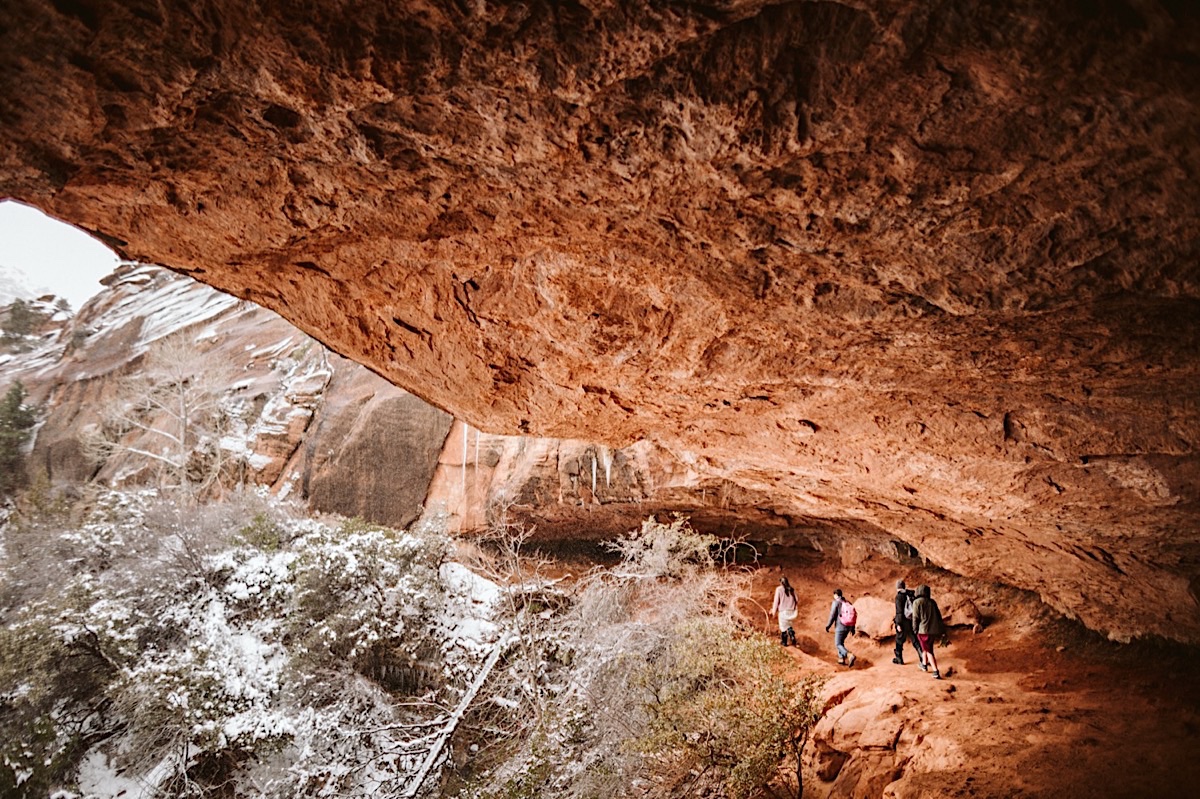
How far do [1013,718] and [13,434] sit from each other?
1029 inches

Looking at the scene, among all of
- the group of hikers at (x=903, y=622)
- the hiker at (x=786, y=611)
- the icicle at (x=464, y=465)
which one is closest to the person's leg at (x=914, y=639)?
the group of hikers at (x=903, y=622)

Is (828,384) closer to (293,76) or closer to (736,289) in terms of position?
(736,289)

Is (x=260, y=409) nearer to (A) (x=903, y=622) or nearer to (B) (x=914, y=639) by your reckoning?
(A) (x=903, y=622)

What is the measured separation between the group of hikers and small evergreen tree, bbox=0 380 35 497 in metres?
22.5

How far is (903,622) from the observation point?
763 centimetres

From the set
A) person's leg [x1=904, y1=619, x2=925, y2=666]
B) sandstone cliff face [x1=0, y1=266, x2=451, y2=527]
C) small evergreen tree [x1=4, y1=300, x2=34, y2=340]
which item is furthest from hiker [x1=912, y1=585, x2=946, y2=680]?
small evergreen tree [x1=4, y1=300, x2=34, y2=340]

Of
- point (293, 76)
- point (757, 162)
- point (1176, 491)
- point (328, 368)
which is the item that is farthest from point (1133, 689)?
point (328, 368)

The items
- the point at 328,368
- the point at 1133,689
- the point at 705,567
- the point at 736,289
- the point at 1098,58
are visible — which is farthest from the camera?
the point at 328,368

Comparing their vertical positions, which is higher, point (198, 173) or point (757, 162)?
point (198, 173)

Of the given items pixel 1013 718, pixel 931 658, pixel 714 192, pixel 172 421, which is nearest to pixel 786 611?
pixel 931 658

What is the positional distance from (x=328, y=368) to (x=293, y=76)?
1467 cm

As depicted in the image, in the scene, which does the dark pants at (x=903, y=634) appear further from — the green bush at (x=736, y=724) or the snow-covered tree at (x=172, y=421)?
the snow-covered tree at (x=172, y=421)

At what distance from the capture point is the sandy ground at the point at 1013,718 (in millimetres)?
3992

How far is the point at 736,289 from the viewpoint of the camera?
9.86 feet
